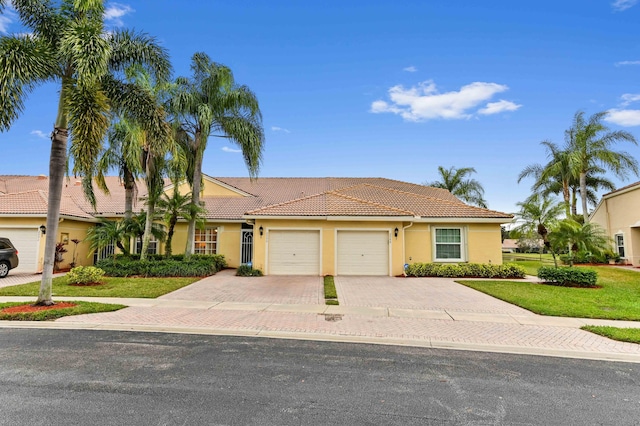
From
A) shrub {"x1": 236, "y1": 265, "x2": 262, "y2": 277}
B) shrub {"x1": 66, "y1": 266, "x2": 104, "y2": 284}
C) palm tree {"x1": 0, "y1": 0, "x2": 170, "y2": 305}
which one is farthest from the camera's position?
shrub {"x1": 236, "y1": 265, "x2": 262, "y2": 277}

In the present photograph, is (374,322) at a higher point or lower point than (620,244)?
lower

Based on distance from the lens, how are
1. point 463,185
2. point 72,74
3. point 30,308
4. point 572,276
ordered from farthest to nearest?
1. point 463,185
2. point 572,276
3. point 72,74
4. point 30,308

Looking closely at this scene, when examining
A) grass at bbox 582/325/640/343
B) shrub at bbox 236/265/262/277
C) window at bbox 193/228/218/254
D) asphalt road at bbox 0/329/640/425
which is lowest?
asphalt road at bbox 0/329/640/425

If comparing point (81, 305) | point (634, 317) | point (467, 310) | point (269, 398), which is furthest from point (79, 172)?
point (634, 317)

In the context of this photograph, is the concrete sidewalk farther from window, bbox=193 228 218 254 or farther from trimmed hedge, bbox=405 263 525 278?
window, bbox=193 228 218 254

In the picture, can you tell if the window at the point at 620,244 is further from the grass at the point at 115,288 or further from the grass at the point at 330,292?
the grass at the point at 115,288

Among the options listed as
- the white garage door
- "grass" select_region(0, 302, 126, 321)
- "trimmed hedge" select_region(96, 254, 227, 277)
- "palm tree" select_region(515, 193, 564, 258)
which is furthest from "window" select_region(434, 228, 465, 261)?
the white garage door

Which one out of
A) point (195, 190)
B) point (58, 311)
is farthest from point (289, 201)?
point (58, 311)

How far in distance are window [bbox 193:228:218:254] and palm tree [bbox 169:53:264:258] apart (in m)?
2.99

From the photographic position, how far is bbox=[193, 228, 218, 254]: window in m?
19.8

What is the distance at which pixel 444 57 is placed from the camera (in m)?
16.3

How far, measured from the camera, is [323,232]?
16.8m

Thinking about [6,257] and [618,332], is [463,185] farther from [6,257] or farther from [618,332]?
[6,257]

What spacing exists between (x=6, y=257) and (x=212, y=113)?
11197 millimetres
